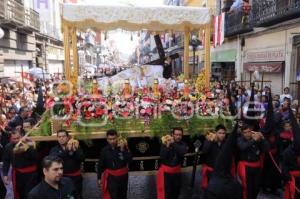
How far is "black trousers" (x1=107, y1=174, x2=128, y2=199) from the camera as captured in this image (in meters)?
5.80

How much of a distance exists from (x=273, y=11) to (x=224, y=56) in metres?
7.60

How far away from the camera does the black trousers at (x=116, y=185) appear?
580cm

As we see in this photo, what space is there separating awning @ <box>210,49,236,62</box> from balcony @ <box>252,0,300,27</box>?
3.93 m

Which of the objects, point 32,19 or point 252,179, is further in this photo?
point 32,19

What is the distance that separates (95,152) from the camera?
647 centimetres

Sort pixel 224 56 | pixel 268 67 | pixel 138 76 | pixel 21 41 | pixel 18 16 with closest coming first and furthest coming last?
pixel 138 76
pixel 268 67
pixel 18 16
pixel 224 56
pixel 21 41

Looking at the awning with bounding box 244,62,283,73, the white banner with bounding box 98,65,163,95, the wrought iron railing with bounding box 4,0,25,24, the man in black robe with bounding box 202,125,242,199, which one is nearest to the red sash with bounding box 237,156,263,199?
the man in black robe with bounding box 202,125,242,199

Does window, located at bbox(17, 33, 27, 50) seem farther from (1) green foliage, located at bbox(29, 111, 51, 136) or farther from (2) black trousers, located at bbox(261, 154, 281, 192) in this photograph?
(2) black trousers, located at bbox(261, 154, 281, 192)

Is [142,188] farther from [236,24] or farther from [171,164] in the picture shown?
[236,24]

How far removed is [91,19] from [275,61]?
30.4ft

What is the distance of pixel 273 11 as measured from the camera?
1407cm

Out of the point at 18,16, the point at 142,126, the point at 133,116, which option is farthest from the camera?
the point at 18,16

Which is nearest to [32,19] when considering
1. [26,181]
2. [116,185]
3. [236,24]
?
[236,24]

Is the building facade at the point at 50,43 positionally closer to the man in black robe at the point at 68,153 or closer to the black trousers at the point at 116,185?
the man in black robe at the point at 68,153
